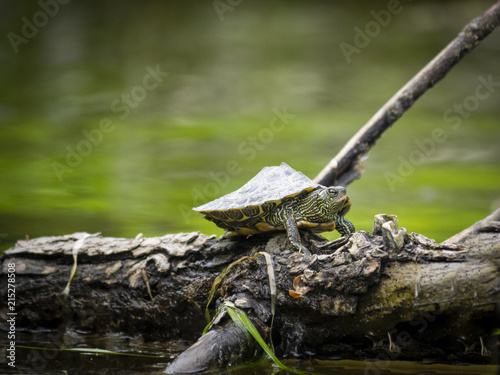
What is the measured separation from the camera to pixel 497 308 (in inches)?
39.4

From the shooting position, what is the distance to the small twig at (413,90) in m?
2.00

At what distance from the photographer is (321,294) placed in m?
1.13

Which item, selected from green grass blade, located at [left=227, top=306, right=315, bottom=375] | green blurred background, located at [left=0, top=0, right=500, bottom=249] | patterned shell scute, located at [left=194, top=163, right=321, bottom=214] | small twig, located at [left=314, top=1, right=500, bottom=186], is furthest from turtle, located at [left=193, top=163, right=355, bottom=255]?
green blurred background, located at [left=0, top=0, right=500, bottom=249]

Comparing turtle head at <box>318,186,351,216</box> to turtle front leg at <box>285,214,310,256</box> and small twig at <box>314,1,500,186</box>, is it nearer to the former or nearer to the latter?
turtle front leg at <box>285,214,310,256</box>

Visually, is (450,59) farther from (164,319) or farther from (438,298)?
(164,319)

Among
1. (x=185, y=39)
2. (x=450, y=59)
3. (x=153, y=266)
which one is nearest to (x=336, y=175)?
(x=450, y=59)

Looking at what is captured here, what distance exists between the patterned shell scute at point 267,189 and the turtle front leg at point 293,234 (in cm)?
8

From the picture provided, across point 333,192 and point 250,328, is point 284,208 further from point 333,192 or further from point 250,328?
point 250,328

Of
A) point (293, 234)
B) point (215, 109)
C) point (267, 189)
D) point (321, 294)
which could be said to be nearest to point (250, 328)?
point (321, 294)

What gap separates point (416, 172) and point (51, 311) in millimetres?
3180

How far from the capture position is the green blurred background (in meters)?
3.61

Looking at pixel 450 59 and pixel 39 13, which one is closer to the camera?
pixel 450 59

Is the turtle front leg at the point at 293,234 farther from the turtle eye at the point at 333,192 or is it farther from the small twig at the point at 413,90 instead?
the small twig at the point at 413,90

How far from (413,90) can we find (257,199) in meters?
1.15
